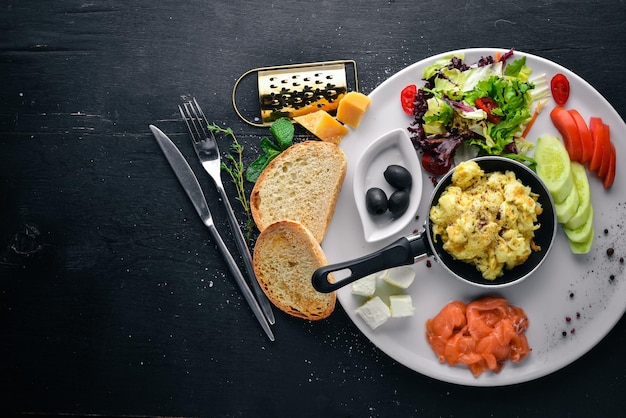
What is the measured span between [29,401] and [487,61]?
319 cm


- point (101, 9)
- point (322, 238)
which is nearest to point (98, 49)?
point (101, 9)

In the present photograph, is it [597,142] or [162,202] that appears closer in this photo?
[597,142]

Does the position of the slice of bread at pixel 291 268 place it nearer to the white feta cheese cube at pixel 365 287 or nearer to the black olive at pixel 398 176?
the white feta cheese cube at pixel 365 287

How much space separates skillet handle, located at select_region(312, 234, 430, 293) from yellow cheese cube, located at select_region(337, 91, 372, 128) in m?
0.75

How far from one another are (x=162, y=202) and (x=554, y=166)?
2.14 meters

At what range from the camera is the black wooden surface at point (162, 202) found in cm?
314

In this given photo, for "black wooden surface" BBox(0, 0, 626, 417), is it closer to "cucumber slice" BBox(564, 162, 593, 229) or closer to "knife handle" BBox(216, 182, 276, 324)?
"knife handle" BBox(216, 182, 276, 324)

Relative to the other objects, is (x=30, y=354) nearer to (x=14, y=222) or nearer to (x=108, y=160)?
(x=14, y=222)

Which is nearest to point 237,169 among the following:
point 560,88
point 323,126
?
point 323,126

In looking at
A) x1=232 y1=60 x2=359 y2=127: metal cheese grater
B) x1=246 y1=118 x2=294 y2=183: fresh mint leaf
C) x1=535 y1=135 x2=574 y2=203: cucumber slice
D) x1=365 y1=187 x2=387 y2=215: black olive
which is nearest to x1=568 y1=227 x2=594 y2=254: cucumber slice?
x1=535 y1=135 x2=574 y2=203: cucumber slice

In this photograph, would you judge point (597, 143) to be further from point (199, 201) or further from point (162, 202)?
point (162, 202)

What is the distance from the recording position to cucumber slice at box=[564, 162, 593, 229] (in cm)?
287

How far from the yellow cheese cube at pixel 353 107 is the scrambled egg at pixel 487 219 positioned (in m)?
0.62

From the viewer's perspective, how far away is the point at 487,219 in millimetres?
2609
